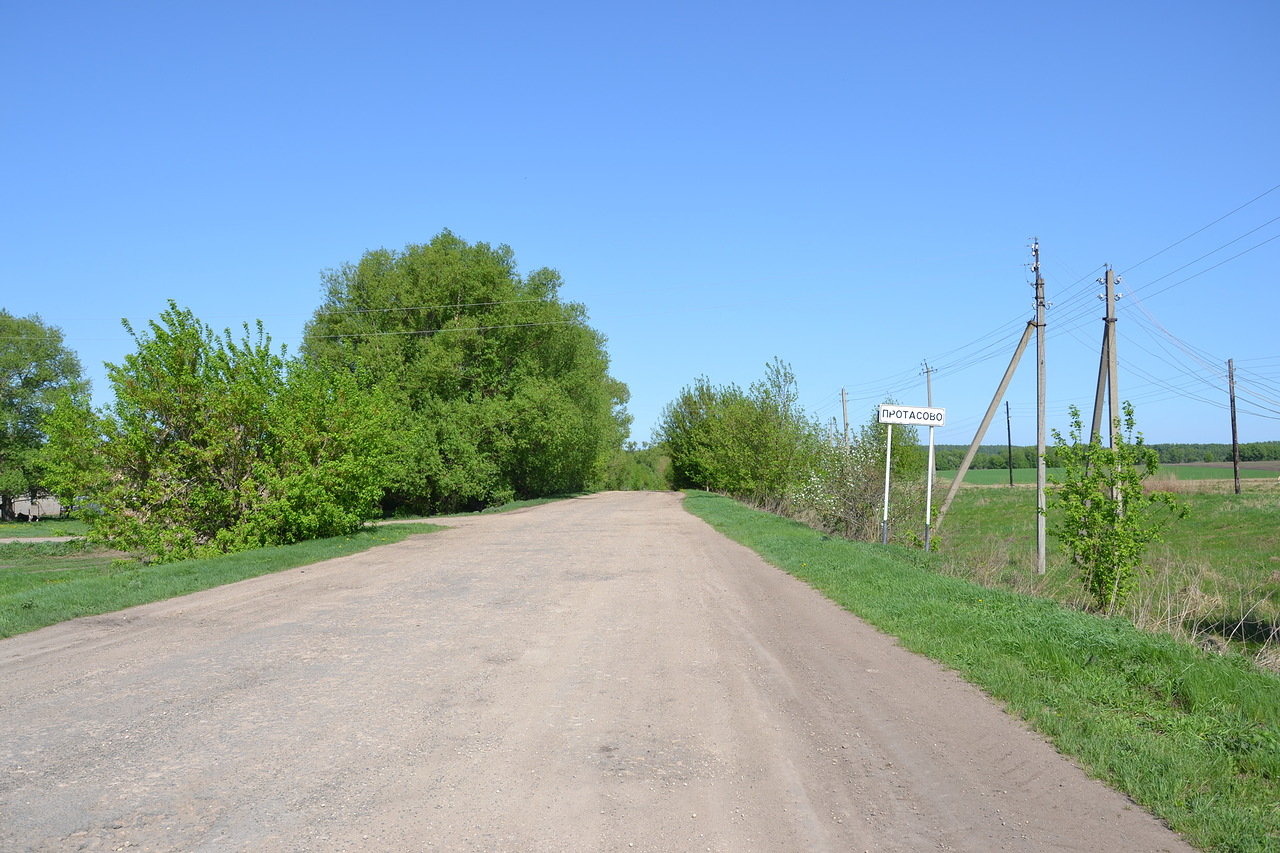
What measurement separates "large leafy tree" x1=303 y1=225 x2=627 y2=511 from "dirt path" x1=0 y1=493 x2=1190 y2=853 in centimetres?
2691

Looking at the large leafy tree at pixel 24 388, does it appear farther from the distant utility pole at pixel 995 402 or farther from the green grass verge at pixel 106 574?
the distant utility pole at pixel 995 402

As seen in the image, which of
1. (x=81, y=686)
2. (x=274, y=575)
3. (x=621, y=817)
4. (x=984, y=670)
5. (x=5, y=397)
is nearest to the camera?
(x=621, y=817)

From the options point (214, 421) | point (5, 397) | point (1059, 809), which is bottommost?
point (1059, 809)

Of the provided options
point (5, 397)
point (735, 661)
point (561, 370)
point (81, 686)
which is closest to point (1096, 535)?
point (735, 661)

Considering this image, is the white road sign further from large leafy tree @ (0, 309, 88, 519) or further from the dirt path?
large leafy tree @ (0, 309, 88, 519)

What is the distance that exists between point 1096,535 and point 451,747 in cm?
987

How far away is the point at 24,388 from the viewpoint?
55531 millimetres

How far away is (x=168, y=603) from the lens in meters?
11.3

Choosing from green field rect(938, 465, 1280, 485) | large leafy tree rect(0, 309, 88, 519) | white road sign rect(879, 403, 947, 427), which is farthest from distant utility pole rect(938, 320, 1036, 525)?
large leafy tree rect(0, 309, 88, 519)

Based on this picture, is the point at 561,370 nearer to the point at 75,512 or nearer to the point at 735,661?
the point at 75,512

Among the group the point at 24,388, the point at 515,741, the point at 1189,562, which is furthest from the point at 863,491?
the point at 24,388

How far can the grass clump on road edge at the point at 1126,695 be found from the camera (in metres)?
4.61

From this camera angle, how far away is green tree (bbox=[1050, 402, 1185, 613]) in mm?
11492

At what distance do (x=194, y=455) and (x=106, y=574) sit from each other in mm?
3158
